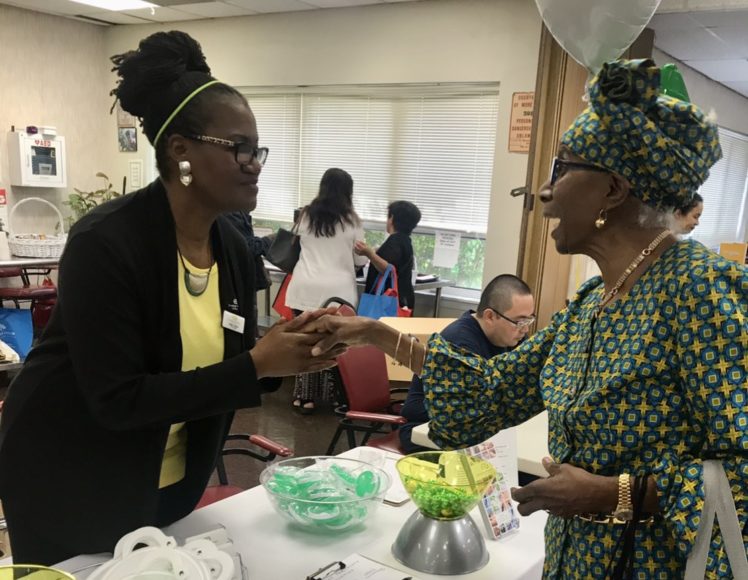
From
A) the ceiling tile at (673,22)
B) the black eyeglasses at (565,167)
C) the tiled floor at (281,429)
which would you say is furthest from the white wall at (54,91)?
the black eyeglasses at (565,167)

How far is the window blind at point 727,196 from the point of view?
7102mm

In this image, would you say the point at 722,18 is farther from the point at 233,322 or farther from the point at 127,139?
the point at 127,139

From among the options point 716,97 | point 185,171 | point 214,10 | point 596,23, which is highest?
point 214,10

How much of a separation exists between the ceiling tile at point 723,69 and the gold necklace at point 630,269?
16.6 feet

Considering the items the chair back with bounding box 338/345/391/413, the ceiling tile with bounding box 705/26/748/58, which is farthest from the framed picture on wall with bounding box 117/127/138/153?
the ceiling tile with bounding box 705/26/748/58

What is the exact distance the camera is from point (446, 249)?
17.7 feet

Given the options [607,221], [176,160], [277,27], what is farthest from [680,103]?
[277,27]

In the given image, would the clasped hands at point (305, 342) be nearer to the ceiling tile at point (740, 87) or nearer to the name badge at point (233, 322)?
the name badge at point (233, 322)

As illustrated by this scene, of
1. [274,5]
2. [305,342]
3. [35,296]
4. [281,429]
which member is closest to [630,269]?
[305,342]

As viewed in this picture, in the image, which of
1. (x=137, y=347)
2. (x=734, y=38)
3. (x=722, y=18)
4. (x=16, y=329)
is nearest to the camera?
(x=137, y=347)

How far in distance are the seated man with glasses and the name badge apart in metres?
1.37

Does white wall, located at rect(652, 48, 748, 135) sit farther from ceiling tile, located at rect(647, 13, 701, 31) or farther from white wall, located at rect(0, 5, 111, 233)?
white wall, located at rect(0, 5, 111, 233)

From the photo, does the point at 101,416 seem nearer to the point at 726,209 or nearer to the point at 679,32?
the point at 679,32

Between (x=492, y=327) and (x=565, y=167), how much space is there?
1707 mm
